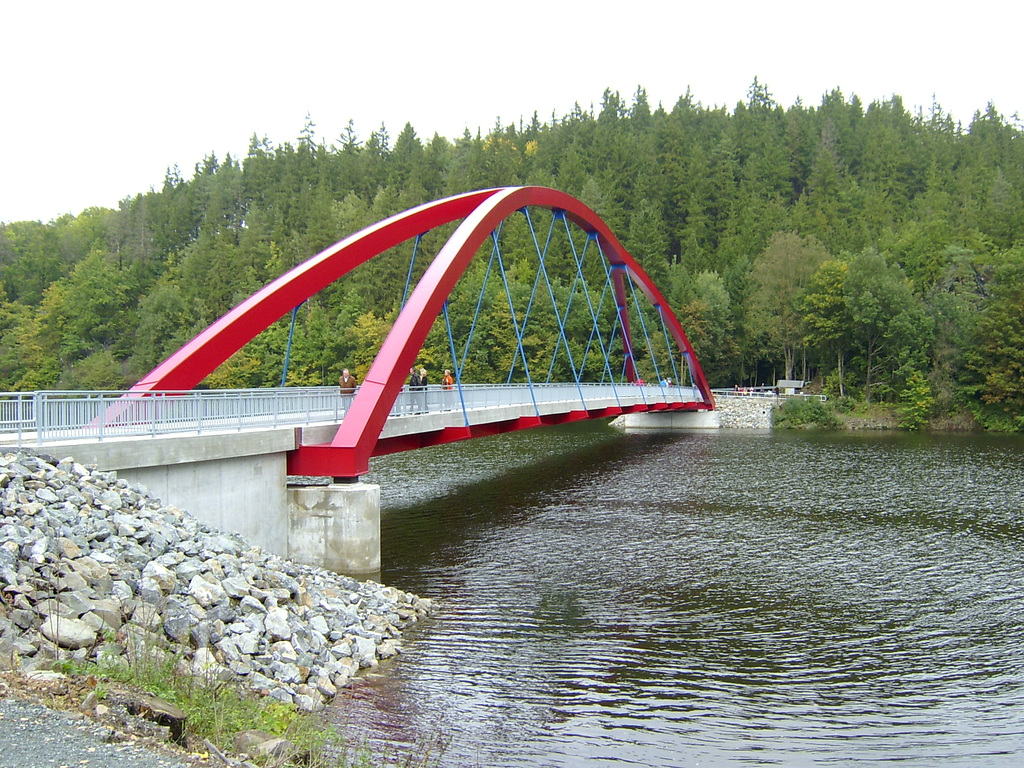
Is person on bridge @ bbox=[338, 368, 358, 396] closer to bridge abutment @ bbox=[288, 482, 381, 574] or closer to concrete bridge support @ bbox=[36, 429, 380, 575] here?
concrete bridge support @ bbox=[36, 429, 380, 575]

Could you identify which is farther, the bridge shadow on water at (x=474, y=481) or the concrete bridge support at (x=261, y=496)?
the bridge shadow on water at (x=474, y=481)

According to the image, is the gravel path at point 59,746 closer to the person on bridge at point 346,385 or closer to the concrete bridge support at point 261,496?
the concrete bridge support at point 261,496

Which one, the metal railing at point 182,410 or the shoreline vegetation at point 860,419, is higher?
the metal railing at point 182,410

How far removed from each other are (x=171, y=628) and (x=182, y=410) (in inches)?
244

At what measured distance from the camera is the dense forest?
5981 cm

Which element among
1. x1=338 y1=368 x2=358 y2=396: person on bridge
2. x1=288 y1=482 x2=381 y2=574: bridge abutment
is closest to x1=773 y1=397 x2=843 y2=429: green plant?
x1=338 y1=368 x2=358 y2=396: person on bridge

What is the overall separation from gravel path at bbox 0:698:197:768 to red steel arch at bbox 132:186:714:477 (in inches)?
400

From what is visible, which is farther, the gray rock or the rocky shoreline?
the rocky shoreline

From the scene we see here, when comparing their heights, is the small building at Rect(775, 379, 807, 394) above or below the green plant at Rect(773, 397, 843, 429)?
above

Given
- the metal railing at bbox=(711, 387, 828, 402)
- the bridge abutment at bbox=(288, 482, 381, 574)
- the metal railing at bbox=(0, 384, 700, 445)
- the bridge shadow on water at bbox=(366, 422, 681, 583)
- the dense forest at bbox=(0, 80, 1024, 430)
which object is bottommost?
the bridge shadow on water at bbox=(366, 422, 681, 583)

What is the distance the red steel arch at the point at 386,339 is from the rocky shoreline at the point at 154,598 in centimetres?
402

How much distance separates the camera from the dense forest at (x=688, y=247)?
5981cm

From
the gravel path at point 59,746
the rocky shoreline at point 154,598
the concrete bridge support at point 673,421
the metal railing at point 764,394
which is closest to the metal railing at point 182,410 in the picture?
the rocky shoreline at point 154,598

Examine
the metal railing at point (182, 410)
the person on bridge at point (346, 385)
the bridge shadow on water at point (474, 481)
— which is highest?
the person on bridge at point (346, 385)
